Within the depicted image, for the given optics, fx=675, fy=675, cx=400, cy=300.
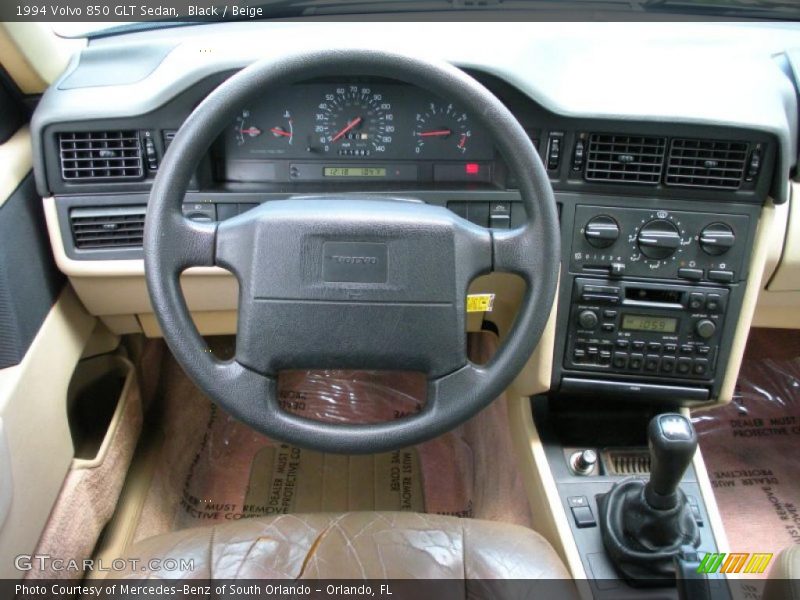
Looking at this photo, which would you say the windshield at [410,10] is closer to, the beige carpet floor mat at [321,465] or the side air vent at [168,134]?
the side air vent at [168,134]

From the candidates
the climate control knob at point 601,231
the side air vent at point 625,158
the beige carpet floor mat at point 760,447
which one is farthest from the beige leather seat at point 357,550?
the beige carpet floor mat at point 760,447

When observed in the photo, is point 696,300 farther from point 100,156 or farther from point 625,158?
point 100,156

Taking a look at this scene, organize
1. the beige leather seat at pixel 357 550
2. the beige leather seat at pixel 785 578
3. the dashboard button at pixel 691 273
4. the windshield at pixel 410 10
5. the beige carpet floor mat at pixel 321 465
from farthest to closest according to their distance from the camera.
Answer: the beige carpet floor mat at pixel 321 465
the windshield at pixel 410 10
the dashboard button at pixel 691 273
the beige leather seat at pixel 357 550
the beige leather seat at pixel 785 578

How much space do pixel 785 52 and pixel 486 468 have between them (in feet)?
3.58

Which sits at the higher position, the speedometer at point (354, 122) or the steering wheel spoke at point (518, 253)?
the speedometer at point (354, 122)

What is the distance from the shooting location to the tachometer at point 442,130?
1145mm

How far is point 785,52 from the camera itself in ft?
4.16

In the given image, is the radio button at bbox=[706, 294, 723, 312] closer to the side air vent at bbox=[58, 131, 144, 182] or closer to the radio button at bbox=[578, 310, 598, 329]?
the radio button at bbox=[578, 310, 598, 329]

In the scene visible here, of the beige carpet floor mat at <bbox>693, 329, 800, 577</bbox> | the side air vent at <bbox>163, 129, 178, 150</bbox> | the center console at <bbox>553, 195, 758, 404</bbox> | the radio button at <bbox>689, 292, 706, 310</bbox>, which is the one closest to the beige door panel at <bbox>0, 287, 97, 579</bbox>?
the side air vent at <bbox>163, 129, 178, 150</bbox>

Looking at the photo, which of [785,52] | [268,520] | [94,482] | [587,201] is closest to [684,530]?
[587,201]

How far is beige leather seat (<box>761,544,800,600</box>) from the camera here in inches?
32.9

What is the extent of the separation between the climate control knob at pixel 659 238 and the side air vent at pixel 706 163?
0.07 metres

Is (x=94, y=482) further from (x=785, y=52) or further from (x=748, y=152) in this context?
(x=785, y=52)

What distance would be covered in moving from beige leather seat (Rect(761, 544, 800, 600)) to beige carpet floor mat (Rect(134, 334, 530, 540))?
64 centimetres
